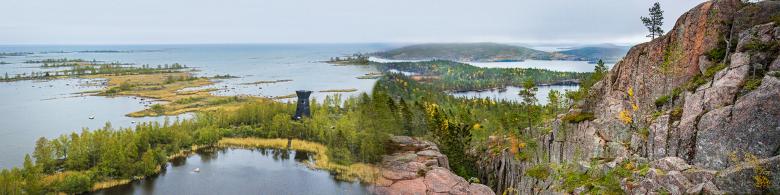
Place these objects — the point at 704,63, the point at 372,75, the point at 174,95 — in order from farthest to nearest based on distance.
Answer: the point at 174,95, the point at 372,75, the point at 704,63

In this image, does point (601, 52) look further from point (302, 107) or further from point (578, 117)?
point (302, 107)

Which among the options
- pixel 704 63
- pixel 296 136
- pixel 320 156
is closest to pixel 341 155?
pixel 320 156

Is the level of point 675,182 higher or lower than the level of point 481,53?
lower

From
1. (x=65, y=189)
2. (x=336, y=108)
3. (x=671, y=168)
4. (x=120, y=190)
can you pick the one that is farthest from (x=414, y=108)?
(x=671, y=168)

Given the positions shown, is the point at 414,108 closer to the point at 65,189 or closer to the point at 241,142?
the point at 241,142

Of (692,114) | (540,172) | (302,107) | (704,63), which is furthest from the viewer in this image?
→ (302,107)
